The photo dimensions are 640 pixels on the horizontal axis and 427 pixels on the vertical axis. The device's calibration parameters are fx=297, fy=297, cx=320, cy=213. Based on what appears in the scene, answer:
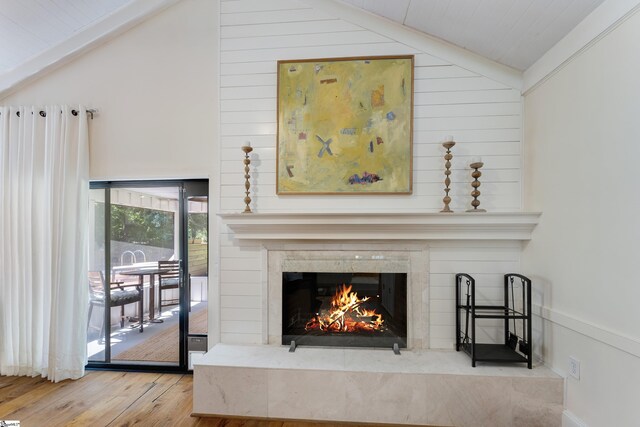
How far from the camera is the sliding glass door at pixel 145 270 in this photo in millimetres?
2711

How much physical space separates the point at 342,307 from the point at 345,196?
97 centimetres

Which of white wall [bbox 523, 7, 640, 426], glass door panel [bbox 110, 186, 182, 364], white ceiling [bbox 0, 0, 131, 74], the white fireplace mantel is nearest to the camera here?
white wall [bbox 523, 7, 640, 426]

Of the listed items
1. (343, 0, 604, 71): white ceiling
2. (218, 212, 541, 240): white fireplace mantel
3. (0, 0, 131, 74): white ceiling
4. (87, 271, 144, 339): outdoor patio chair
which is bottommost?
(87, 271, 144, 339): outdoor patio chair

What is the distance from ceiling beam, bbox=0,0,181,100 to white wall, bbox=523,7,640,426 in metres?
3.21

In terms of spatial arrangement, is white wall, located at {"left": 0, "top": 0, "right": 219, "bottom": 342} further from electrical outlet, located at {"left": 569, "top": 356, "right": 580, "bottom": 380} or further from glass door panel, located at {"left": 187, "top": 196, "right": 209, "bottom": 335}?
electrical outlet, located at {"left": 569, "top": 356, "right": 580, "bottom": 380}

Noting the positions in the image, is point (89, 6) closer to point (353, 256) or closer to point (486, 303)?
point (353, 256)

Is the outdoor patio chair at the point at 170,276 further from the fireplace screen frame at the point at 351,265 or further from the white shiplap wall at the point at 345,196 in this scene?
the fireplace screen frame at the point at 351,265

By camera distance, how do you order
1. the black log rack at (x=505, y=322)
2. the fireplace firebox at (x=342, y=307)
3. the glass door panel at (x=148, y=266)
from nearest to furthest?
the black log rack at (x=505, y=322) < the fireplace firebox at (x=342, y=307) < the glass door panel at (x=148, y=266)

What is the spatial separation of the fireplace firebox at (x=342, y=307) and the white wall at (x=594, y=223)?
1067mm

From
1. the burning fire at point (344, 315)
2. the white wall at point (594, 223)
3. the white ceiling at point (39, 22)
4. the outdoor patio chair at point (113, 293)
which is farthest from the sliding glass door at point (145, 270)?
the white wall at point (594, 223)

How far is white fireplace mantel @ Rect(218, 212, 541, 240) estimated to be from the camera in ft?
7.30

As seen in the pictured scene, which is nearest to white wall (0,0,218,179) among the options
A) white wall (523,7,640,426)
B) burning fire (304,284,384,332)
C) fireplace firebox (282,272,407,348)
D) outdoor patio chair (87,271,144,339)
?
outdoor patio chair (87,271,144,339)

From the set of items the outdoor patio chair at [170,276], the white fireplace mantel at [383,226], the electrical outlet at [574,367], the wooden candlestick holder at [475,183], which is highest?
the wooden candlestick holder at [475,183]

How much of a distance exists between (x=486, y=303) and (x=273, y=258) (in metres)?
1.80
